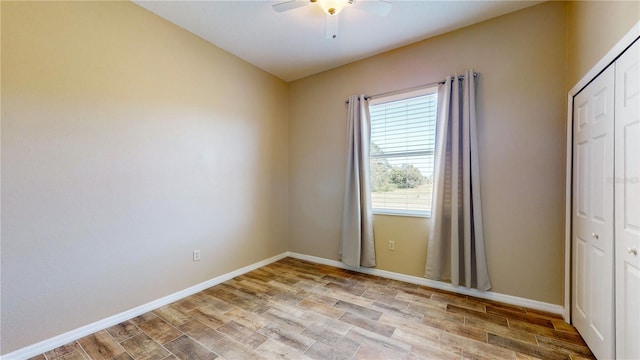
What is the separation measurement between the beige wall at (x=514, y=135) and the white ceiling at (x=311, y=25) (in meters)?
0.19

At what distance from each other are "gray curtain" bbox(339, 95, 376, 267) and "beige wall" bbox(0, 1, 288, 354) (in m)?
1.46

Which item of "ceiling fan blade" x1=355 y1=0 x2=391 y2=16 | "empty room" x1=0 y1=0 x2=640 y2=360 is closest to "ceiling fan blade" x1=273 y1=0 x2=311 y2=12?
"empty room" x1=0 y1=0 x2=640 y2=360

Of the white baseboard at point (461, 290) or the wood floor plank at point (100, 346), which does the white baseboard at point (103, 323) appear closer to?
the wood floor plank at point (100, 346)

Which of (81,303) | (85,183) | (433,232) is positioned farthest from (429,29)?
(81,303)

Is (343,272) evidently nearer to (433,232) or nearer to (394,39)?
(433,232)

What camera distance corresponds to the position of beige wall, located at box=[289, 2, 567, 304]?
2205mm

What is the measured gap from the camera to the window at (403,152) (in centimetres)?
287

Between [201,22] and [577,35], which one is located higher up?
[201,22]

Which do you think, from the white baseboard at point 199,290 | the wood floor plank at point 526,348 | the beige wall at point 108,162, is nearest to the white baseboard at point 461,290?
the white baseboard at point 199,290

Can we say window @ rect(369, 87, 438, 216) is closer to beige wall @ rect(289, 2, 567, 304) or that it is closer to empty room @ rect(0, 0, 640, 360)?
empty room @ rect(0, 0, 640, 360)

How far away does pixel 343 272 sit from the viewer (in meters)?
3.28

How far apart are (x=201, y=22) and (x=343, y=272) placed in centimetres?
335

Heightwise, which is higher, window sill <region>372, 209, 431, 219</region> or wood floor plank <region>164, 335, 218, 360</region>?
window sill <region>372, 209, 431, 219</region>

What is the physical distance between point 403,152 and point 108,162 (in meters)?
3.01
